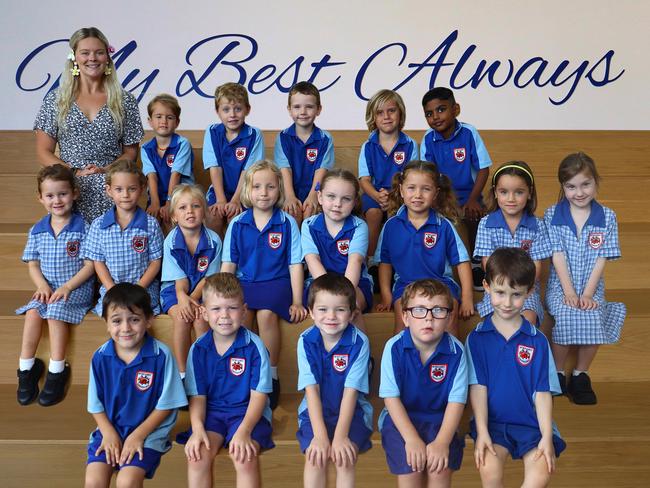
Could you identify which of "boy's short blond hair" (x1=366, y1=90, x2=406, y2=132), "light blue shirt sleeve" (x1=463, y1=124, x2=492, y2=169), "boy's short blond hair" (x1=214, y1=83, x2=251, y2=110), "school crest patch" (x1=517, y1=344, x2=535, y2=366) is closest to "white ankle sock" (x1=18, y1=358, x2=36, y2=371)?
"boy's short blond hair" (x1=214, y1=83, x2=251, y2=110)

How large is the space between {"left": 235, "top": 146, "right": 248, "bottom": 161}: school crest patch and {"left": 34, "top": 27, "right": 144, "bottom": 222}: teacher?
0.49m

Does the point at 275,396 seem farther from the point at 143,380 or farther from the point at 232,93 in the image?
the point at 232,93

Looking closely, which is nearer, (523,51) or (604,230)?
(604,230)

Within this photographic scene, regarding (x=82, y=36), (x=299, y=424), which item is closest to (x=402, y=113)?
(x=82, y=36)

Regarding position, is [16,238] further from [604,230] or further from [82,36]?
[604,230]

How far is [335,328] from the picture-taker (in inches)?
108

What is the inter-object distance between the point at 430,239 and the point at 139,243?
1196 millimetres

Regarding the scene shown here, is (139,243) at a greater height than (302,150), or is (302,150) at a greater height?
(302,150)

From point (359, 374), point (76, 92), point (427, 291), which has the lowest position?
point (359, 374)

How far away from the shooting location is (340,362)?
110 inches

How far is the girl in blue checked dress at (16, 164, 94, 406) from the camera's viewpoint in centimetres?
319

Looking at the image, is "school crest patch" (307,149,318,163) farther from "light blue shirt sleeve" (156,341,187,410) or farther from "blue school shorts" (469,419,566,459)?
"blue school shorts" (469,419,566,459)

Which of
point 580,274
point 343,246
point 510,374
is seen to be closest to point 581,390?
point 580,274

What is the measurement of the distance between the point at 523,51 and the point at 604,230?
2.27 meters
